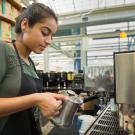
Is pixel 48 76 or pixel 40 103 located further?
pixel 48 76

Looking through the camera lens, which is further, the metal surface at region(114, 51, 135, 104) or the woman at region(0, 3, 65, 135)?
the metal surface at region(114, 51, 135, 104)

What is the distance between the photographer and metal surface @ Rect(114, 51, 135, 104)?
0.94m

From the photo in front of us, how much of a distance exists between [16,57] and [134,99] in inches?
22.1

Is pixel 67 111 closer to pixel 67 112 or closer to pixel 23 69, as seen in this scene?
pixel 67 112

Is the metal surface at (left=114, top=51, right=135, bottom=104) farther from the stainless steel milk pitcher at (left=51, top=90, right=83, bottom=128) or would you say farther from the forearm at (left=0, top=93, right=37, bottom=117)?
the forearm at (left=0, top=93, right=37, bottom=117)

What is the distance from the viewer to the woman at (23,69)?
813 millimetres

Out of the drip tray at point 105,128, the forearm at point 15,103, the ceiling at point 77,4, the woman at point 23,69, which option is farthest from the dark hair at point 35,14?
the ceiling at point 77,4

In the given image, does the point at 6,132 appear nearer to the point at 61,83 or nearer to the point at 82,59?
Answer: the point at 61,83

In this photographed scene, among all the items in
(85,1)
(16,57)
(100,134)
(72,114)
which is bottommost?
(100,134)

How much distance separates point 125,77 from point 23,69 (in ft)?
1.55

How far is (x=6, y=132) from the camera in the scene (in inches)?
34.4

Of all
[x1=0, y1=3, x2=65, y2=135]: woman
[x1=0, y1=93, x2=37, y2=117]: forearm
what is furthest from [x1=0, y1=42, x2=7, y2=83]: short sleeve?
[x1=0, y1=93, x2=37, y2=117]: forearm

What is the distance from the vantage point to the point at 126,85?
96 centimetres

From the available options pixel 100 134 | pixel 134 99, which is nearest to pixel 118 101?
pixel 134 99
